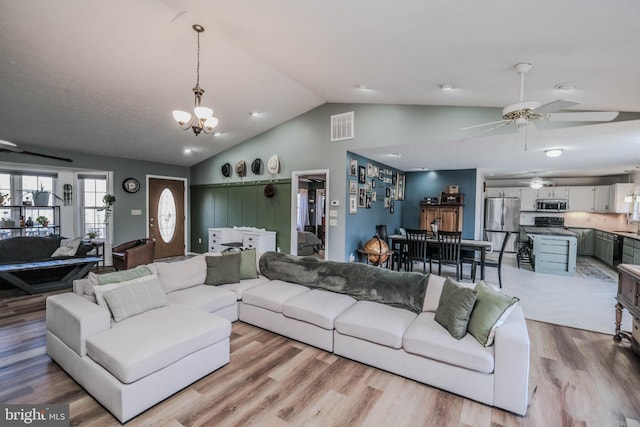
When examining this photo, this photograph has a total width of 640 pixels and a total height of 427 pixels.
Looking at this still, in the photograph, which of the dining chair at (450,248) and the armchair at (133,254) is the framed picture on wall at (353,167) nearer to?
the dining chair at (450,248)

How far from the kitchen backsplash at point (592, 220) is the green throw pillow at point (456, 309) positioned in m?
8.19

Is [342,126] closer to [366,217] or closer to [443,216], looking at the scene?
[366,217]

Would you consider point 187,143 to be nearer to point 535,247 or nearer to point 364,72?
point 364,72

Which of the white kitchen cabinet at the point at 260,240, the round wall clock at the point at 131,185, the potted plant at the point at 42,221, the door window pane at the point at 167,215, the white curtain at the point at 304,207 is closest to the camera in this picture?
the potted plant at the point at 42,221

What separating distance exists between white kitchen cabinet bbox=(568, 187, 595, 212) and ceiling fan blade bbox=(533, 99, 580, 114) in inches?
309

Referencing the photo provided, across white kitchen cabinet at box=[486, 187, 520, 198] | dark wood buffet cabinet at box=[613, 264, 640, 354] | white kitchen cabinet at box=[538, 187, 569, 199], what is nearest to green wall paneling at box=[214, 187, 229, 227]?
dark wood buffet cabinet at box=[613, 264, 640, 354]

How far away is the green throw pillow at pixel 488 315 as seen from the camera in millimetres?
2133

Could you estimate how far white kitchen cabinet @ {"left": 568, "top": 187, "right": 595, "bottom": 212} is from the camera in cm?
805

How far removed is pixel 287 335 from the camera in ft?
10.00

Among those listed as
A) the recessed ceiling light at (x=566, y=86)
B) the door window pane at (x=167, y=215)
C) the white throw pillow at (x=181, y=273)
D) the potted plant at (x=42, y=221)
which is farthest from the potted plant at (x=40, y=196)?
the recessed ceiling light at (x=566, y=86)

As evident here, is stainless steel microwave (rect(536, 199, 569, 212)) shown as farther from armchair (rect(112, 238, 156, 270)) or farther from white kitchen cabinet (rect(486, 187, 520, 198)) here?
armchair (rect(112, 238, 156, 270))

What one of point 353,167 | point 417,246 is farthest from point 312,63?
point 417,246

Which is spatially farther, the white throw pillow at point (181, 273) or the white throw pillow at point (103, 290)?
the white throw pillow at point (181, 273)

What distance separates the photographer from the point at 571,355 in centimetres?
278
